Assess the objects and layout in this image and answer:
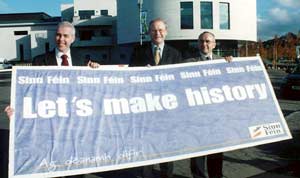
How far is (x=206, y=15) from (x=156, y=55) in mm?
55621

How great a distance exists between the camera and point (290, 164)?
703cm

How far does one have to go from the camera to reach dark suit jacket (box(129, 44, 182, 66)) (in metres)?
5.88

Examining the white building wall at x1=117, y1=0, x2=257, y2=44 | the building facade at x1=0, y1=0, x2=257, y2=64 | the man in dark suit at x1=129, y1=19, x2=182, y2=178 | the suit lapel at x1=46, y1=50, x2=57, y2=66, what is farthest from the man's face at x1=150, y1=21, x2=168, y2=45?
the white building wall at x1=117, y1=0, x2=257, y2=44

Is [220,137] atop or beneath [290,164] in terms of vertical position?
atop

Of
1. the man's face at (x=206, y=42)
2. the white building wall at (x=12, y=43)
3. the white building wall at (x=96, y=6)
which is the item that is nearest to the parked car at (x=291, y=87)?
the man's face at (x=206, y=42)

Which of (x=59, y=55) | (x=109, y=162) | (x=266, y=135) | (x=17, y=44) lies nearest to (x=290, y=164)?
(x=266, y=135)

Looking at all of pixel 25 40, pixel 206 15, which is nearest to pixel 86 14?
pixel 25 40

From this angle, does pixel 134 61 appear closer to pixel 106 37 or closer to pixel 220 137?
pixel 220 137

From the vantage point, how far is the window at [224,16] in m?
61.4

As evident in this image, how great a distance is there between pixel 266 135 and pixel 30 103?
9.46 feet

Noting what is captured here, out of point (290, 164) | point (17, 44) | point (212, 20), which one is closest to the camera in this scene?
point (290, 164)

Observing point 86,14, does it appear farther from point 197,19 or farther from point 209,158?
point 209,158

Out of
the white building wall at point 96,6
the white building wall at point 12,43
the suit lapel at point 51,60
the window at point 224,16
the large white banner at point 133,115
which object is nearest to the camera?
the large white banner at point 133,115

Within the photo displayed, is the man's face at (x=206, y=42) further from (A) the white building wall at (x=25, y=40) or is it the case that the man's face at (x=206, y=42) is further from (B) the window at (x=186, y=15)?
(A) the white building wall at (x=25, y=40)
